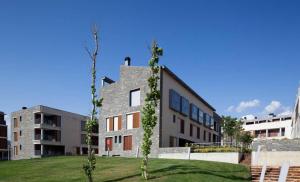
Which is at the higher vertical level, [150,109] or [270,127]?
[150,109]

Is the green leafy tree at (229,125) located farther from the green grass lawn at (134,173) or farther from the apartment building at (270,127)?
the green grass lawn at (134,173)

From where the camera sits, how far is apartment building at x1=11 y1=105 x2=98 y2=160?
6706cm

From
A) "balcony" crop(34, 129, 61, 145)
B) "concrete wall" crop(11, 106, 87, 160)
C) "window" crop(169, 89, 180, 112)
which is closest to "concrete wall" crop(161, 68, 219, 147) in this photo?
"window" crop(169, 89, 180, 112)

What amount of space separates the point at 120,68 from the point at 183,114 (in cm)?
1075

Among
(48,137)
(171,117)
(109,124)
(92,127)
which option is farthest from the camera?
(48,137)

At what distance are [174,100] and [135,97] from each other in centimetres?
501

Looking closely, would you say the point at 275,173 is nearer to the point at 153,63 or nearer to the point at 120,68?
the point at 153,63

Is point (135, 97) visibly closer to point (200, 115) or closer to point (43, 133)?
point (200, 115)

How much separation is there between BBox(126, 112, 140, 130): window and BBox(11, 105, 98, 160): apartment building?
28341mm

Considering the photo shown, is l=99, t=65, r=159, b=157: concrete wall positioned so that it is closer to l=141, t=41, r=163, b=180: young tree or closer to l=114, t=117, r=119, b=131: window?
l=114, t=117, r=119, b=131: window

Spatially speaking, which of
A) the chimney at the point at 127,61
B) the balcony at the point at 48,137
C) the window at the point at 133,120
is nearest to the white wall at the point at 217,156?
the window at the point at 133,120

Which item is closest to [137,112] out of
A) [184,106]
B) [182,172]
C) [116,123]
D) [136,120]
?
[136,120]

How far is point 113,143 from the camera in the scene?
151 feet

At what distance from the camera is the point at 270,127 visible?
100m
